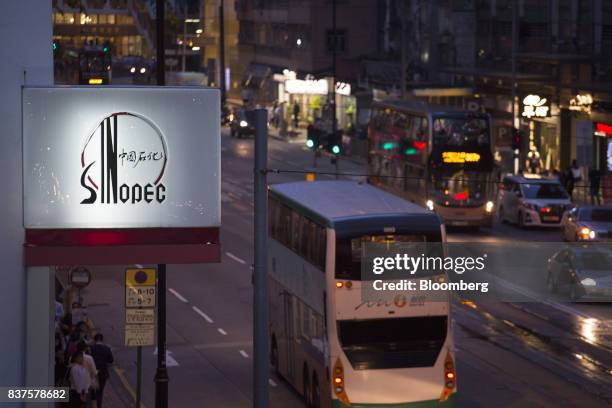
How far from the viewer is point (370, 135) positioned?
5678 centimetres

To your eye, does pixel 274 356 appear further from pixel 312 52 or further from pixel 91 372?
pixel 312 52

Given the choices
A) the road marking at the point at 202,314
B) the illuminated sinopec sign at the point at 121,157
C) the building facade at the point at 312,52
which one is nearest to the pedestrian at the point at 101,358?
the road marking at the point at 202,314

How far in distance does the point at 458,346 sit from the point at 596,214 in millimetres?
14454

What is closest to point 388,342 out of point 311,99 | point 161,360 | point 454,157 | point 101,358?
point 161,360

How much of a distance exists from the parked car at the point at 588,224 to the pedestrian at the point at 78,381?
2230 centimetres

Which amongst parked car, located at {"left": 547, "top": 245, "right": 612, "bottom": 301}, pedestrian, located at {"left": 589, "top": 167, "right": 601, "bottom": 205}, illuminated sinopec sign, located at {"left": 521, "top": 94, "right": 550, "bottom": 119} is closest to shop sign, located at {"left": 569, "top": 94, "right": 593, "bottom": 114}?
illuminated sinopec sign, located at {"left": 521, "top": 94, "right": 550, "bottom": 119}

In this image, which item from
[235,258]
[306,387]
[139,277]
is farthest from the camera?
[235,258]

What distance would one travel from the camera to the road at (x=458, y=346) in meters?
26.6

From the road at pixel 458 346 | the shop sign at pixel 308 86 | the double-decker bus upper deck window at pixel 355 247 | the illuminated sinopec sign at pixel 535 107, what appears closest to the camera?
the double-decker bus upper deck window at pixel 355 247

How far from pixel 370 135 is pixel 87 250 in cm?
4153

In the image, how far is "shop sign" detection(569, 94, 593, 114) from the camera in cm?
6012

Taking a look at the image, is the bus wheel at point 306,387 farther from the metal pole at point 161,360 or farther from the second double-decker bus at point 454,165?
the second double-decker bus at point 454,165

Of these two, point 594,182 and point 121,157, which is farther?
point 594,182

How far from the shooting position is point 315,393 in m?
24.5
